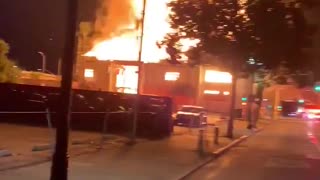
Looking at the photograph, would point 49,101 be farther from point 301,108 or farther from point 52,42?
point 301,108

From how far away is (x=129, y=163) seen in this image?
636 inches

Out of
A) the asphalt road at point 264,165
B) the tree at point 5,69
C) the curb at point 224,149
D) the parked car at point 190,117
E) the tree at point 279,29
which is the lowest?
the asphalt road at point 264,165

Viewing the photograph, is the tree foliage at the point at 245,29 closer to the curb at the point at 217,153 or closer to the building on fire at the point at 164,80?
the curb at the point at 217,153

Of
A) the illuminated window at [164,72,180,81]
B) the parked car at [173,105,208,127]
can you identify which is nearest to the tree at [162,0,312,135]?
the parked car at [173,105,208,127]

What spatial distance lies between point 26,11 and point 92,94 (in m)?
15.7

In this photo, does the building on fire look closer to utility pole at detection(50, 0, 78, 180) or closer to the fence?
the fence

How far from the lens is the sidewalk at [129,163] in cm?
1311

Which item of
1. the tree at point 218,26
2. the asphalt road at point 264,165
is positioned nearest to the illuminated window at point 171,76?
the tree at point 218,26

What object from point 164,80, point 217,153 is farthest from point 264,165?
point 164,80

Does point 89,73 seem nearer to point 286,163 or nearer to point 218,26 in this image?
point 218,26

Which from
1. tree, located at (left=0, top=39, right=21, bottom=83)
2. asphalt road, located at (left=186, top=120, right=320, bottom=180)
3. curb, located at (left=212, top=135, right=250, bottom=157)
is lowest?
asphalt road, located at (left=186, top=120, right=320, bottom=180)

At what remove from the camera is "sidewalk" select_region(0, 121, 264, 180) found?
13112 millimetres

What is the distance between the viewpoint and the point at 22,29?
47.7m

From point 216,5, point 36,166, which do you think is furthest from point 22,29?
point 36,166
